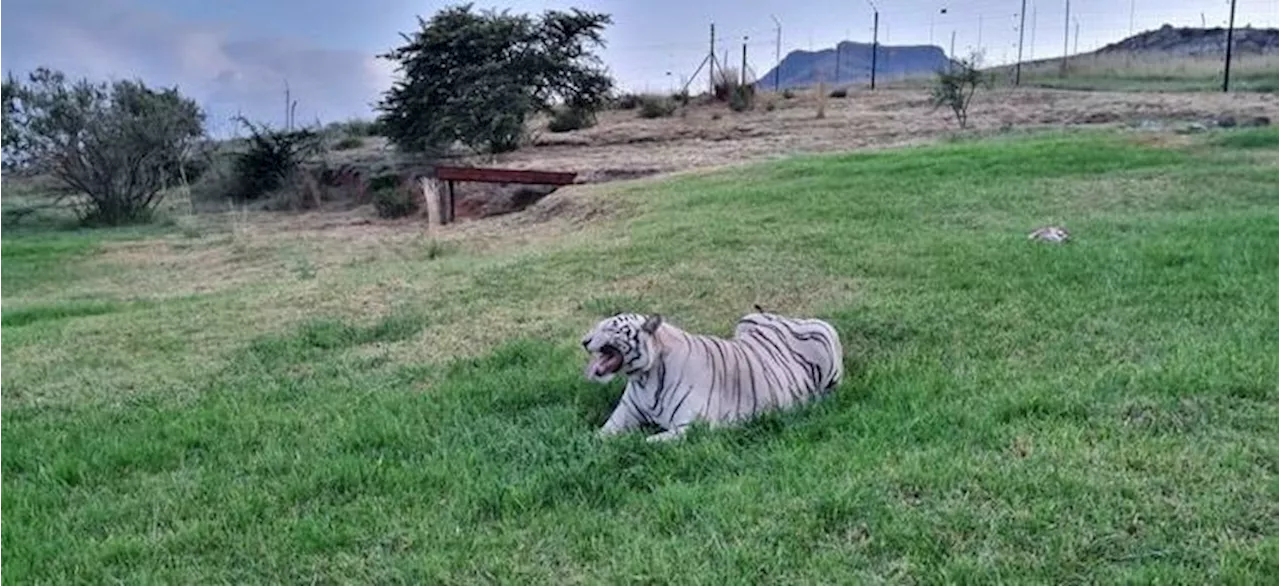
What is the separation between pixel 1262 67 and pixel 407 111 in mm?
17694

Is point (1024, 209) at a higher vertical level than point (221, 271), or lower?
higher

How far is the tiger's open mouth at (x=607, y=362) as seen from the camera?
3711 mm

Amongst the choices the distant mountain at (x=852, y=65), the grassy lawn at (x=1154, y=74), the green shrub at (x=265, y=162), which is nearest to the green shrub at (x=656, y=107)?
the distant mountain at (x=852, y=65)

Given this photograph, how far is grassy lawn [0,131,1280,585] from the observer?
8.72 feet

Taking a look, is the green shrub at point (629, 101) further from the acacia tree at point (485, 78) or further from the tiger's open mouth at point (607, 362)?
the tiger's open mouth at point (607, 362)

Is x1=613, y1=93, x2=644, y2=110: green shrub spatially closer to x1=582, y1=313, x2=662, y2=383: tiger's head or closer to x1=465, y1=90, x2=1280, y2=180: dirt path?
x1=465, y1=90, x2=1280, y2=180: dirt path

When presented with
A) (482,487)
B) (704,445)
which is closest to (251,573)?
(482,487)

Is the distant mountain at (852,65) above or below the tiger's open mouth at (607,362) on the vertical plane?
above

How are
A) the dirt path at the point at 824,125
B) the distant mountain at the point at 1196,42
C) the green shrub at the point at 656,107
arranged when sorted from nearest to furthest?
the dirt path at the point at 824,125 < the green shrub at the point at 656,107 < the distant mountain at the point at 1196,42

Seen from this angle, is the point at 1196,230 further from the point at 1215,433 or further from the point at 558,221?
the point at 558,221

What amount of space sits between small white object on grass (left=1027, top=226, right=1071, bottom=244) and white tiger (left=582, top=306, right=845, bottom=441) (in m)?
3.08

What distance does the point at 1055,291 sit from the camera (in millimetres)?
5195

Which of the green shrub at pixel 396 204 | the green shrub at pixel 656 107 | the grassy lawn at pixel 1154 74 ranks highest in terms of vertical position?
the grassy lawn at pixel 1154 74

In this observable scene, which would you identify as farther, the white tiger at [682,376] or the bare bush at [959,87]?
the bare bush at [959,87]
